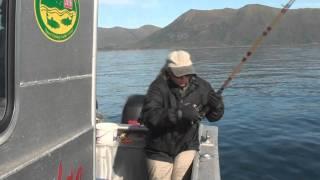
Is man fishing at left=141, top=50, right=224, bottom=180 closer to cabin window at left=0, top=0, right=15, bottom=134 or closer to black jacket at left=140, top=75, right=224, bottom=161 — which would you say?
black jacket at left=140, top=75, right=224, bottom=161

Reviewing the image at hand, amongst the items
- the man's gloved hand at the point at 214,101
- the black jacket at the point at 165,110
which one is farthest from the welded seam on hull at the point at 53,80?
the man's gloved hand at the point at 214,101

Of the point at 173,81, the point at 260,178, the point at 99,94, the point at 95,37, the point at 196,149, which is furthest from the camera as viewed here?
the point at 99,94

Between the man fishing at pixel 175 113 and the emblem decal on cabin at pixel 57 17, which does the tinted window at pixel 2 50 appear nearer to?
the emblem decal on cabin at pixel 57 17

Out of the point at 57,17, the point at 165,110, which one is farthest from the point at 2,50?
the point at 165,110

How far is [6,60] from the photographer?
2328 millimetres

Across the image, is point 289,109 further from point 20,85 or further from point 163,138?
point 20,85

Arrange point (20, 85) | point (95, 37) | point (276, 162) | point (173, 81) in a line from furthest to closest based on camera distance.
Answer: point (276, 162)
point (173, 81)
point (95, 37)
point (20, 85)

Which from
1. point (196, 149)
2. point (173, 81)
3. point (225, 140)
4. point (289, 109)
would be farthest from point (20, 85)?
point (289, 109)

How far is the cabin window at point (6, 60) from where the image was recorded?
2285 mm

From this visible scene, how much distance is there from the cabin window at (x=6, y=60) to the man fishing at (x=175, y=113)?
2.07 m

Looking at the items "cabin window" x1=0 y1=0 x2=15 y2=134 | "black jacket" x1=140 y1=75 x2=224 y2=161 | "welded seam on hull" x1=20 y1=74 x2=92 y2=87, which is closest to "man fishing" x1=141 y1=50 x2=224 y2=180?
"black jacket" x1=140 y1=75 x2=224 y2=161

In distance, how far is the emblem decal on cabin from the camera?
8.30ft

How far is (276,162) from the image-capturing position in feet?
31.7

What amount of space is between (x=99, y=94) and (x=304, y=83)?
12.3 metres
